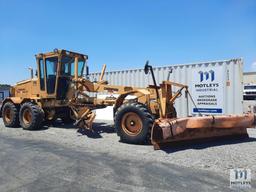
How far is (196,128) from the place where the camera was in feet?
26.2

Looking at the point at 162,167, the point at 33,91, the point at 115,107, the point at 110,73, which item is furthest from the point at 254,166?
the point at 110,73

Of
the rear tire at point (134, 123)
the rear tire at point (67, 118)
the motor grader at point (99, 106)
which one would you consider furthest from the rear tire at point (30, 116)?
the rear tire at point (134, 123)

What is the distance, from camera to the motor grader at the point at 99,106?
803cm

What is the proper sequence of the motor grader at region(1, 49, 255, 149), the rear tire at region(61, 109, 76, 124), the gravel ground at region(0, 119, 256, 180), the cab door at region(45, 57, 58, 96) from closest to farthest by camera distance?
the gravel ground at region(0, 119, 256, 180)
the motor grader at region(1, 49, 255, 149)
the cab door at region(45, 57, 58, 96)
the rear tire at region(61, 109, 76, 124)

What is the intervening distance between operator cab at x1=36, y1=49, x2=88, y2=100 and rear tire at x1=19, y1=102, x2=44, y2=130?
2.33ft

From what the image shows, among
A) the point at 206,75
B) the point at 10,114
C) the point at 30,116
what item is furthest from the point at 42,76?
the point at 206,75

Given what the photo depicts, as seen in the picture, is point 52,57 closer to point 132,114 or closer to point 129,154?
point 132,114

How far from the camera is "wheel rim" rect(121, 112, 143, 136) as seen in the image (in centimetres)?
849

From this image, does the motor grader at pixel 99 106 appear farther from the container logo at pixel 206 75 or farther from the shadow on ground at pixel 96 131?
the container logo at pixel 206 75

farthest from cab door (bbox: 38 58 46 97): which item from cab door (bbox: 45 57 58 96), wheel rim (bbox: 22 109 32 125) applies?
wheel rim (bbox: 22 109 32 125)

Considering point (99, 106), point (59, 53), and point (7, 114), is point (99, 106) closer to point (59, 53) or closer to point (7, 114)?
point (59, 53)

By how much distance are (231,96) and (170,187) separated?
832cm

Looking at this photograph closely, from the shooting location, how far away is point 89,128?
10.3 m

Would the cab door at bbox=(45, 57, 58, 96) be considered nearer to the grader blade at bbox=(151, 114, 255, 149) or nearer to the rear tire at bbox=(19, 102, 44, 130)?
the rear tire at bbox=(19, 102, 44, 130)
